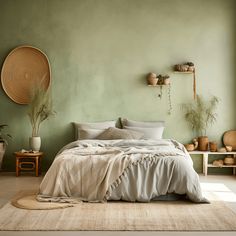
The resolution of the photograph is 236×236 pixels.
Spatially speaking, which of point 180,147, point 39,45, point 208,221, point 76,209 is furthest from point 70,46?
point 208,221

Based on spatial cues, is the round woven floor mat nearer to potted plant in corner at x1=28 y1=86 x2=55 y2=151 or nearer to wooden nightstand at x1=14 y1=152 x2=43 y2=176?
wooden nightstand at x1=14 y1=152 x2=43 y2=176

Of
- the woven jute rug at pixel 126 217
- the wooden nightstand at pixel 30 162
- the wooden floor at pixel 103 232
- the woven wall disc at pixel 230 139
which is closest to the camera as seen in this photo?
the wooden floor at pixel 103 232

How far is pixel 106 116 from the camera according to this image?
8172 millimetres

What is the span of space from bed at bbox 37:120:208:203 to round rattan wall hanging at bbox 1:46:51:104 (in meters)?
2.62

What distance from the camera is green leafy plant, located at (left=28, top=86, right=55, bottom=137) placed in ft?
25.8

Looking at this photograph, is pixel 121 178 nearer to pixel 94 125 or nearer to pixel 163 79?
pixel 94 125

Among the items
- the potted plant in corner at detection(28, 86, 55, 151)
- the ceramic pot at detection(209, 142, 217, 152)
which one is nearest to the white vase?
the potted plant in corner at detection(28, 86, 55, 151)

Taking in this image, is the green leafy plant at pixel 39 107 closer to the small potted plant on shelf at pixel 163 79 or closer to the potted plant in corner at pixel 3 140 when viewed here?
the potted plant in corner at pixel 3 140

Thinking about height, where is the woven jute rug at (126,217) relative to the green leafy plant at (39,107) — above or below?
below

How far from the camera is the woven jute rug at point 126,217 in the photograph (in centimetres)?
447

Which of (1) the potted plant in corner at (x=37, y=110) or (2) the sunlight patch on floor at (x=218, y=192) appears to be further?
(1) the potted plant in corner at (x=37, y=110)

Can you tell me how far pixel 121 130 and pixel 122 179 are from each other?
203cm

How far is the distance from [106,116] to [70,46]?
1.40m

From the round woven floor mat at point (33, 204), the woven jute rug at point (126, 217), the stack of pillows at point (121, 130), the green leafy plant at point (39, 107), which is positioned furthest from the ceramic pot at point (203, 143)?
the round woven floor mat at point (33, 204)
